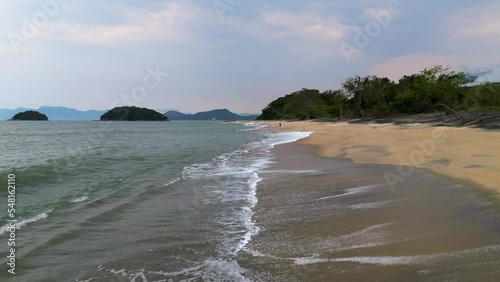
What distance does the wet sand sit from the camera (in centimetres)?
429

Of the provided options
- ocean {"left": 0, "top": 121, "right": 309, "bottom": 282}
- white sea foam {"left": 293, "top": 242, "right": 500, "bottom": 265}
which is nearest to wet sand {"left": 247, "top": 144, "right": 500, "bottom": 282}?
white sea foam {"left": 293, "top": 242, "right": 500, "bottom": 265}

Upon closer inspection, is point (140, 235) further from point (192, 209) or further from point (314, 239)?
point (314, 239)

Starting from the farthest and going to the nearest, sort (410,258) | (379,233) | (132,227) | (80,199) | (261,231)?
(80,199) < (132,227) < (261,231) < (379,233) < (410,258)

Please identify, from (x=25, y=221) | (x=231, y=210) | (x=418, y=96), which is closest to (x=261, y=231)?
(x=231, y=210)

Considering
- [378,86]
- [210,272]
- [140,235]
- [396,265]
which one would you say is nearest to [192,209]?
[140,235]

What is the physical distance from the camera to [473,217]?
6090 mm

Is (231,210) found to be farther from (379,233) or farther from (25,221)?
(25,221)

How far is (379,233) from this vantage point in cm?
573

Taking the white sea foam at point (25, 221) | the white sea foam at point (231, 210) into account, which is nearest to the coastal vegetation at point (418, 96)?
the white sea foam at point (231, 210)

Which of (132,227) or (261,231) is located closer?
(261,231)

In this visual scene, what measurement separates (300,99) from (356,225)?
181 metres

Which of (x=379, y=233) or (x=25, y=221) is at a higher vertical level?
(x=379, y=233)

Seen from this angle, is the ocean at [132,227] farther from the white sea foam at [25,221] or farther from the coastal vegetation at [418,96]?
the coastal vegetation at [418,96]

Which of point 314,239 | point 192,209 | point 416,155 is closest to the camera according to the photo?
point 314,239
